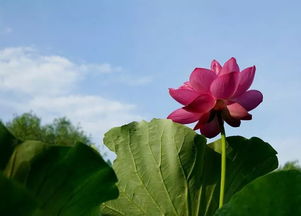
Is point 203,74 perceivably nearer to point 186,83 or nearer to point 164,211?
point 186,83

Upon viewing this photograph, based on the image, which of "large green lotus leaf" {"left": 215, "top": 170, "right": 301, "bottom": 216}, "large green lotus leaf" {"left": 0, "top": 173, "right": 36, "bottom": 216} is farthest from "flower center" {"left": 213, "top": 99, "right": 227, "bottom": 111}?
"large green lotus leaf" {"left": 0, "top": 173, "right": 36, "bottom": 216}

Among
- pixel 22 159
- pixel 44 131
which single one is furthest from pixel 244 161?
pixel 44 131

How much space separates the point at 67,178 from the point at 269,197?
180 millimetres

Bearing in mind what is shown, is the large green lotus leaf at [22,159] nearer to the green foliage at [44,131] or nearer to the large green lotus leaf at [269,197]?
the large green lotus leaf at [269,197]

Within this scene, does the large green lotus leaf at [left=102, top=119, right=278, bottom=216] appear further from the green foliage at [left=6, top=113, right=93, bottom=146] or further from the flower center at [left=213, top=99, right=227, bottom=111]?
the green foliage at [left=6, top=113, right=93, bottom=146]

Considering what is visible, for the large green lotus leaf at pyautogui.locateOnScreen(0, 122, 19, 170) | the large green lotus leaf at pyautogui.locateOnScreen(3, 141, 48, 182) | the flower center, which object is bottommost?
the large green lotus leaf at pyautogui.locateOnScreen(3, 141, 48, 182)

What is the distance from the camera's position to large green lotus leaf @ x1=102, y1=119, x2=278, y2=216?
0.79 metres

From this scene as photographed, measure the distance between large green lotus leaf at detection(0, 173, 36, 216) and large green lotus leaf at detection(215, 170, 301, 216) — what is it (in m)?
0.17

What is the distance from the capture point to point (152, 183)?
79 cm

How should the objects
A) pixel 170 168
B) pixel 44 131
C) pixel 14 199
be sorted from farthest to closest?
pixel 44 131 → pixel 170 168 → pixel 14 199

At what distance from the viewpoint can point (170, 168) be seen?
800 millimetres

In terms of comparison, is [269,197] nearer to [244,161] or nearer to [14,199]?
[14,199]

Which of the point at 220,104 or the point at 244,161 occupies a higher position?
the point at 220,104

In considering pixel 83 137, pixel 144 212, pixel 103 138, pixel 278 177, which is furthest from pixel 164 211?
pixel 83 137
